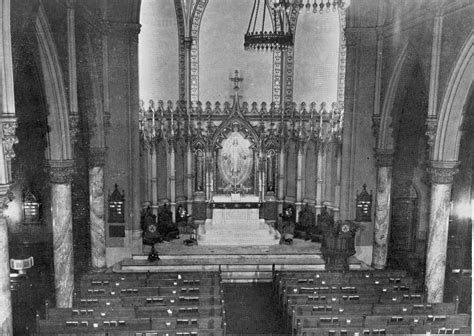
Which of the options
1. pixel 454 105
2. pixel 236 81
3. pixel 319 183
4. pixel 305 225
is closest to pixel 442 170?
pixel 454 105

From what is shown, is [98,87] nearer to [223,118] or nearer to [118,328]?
[223,118]

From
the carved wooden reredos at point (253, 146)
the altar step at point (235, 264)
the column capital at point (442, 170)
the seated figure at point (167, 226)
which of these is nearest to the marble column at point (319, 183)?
the carved wooden reredos at point (253, 146)

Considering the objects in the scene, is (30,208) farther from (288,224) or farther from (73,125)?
(288,224)

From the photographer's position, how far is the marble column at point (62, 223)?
1664 centimetres

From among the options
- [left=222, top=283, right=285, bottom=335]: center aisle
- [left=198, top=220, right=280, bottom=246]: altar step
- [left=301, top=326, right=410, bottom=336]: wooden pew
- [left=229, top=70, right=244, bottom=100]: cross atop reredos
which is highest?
[left=229, top=70, right=244, bottom=100]: cross atop reredos

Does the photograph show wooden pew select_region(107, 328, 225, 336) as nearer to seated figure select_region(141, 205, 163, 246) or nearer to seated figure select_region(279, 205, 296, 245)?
seated figure select_region(141, 205, 163, 246)

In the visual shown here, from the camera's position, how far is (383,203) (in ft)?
74.0

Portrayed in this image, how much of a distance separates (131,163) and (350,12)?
11.1 m

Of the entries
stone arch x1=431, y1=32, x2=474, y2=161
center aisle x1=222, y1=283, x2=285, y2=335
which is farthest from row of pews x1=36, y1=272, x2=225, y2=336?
stone arch x1=431, y1=32, x2=474, y2=161

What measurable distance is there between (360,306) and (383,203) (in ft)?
27.0

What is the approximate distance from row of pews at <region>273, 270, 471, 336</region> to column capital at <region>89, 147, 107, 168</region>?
327 inches


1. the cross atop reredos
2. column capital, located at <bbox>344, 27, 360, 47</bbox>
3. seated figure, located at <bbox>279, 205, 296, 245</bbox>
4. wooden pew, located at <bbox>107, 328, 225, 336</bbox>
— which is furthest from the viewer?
the cross atop reredos

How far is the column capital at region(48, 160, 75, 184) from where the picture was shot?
16.5 metres

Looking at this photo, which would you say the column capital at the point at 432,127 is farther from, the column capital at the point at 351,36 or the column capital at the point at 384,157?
the column capital at the point at 351,36
